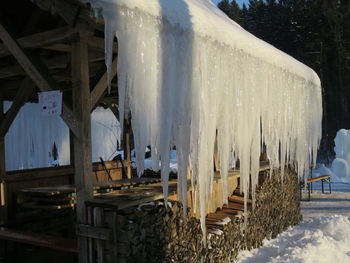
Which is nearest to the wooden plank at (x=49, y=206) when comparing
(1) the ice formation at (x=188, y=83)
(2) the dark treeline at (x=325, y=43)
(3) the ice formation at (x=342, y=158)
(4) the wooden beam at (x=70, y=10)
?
(1) the ice formation at (x=188, y=83)

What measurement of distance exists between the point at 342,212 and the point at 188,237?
6826mm

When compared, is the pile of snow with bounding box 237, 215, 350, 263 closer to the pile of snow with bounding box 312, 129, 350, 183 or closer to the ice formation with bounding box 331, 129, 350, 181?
the pile of snow with bounding box 312, 129, 350, 183

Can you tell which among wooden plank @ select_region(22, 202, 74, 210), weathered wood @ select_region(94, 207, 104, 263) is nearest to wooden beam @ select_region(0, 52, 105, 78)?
wooden plank @ select_region(22, 202, 74, 210)

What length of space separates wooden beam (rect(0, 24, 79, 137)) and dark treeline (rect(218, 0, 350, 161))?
25.7m

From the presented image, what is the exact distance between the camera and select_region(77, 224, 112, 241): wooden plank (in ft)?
11.0

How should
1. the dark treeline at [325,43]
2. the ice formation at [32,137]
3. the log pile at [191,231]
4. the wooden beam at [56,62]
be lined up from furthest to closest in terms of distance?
the dark treeline at [325,43] → the ice formation at [32,137] → the wooden beam at [56,62] → the log pile at [191,231]

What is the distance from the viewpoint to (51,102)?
11.3 feet

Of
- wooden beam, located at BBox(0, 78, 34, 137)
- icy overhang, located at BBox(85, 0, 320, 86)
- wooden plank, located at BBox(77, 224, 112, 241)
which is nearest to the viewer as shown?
icy overhang, located at BBox(85, 0, 320, 86)

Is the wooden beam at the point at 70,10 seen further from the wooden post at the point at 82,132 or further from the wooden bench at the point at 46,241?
the wooden bench at the point at 46,241

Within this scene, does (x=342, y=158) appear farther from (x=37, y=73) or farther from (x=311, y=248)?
(x=37, y=73)

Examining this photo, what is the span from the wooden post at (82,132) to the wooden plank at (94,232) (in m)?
0.06

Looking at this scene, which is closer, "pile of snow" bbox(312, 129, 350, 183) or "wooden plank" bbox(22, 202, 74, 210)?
"wooden plank" bbox(22, 202, 74, 210)

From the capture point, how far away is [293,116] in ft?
21.6

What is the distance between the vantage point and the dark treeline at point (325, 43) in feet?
86.7
